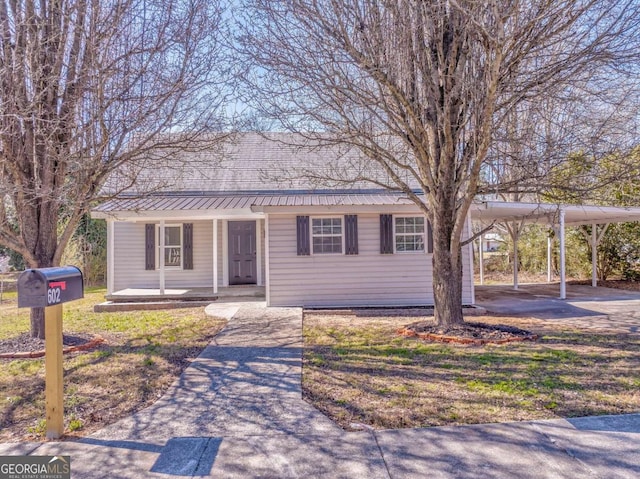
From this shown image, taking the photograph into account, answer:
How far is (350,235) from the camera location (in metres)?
9.98

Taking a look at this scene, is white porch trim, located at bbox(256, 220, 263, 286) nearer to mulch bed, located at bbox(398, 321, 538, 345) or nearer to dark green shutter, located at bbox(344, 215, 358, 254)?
dark green shutter, located at bbox(344, 215, 358, 254)

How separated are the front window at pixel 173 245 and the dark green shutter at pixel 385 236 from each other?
19.9 ft

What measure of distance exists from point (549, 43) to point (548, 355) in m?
4.24

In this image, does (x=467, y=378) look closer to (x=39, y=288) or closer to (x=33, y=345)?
(x=39, y=288)

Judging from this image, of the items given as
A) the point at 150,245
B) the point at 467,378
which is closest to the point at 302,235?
the point at 150,245

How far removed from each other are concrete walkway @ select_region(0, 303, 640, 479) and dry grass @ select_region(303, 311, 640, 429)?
25cm

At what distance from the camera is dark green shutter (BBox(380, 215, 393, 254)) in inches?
395

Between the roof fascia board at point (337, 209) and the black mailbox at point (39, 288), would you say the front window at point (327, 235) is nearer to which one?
the roof fascia board at point (337, 209)

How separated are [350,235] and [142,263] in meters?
6.41

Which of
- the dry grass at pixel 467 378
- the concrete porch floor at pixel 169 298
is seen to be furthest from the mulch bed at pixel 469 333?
the concrete porch floor at pixel 169 298

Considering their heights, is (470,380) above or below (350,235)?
below

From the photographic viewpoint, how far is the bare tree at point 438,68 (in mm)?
5289

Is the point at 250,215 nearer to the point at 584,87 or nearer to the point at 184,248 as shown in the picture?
the point at 184,248

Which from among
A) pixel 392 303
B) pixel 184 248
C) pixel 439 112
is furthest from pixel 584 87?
pixel 184 248
